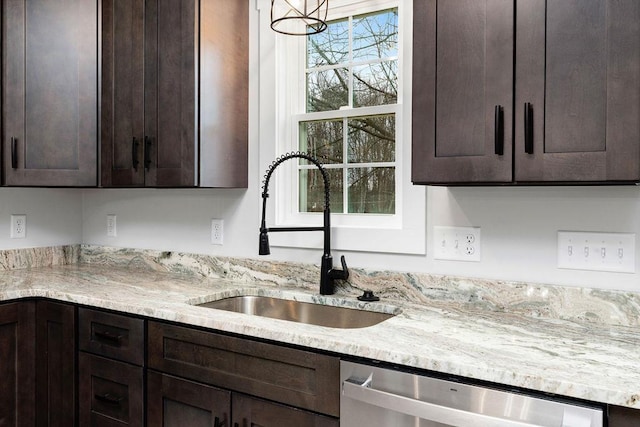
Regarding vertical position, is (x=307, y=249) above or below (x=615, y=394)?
above

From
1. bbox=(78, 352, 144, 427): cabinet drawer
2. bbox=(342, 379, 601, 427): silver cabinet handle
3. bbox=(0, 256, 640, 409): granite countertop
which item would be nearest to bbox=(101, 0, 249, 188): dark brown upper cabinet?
bbox=(0, 256, 640, 409): granite countertop

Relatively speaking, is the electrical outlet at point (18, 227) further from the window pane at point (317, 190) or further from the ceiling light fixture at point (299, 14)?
the ceiling light fixture at point (299, 14)

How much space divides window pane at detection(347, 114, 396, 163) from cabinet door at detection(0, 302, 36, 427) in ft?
4.76

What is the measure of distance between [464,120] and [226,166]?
111cm

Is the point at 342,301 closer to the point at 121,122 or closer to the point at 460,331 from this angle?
the point at 460,331

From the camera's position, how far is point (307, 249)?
85.4 inches

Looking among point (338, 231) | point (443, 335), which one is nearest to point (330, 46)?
point (338, 231)

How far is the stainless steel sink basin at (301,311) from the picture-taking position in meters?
1.83

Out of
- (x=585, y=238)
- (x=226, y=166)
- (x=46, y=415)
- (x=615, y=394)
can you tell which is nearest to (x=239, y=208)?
(x=226, y=166)

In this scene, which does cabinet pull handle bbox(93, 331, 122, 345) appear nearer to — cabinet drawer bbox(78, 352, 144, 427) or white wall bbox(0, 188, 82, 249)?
cabinet drawer bbox(78, 352, 144, 427)

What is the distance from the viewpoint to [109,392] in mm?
1893

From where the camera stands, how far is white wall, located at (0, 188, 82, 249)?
8.70ft

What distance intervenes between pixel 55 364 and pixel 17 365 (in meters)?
0.15

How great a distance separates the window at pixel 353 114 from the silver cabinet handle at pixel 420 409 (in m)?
0.92
